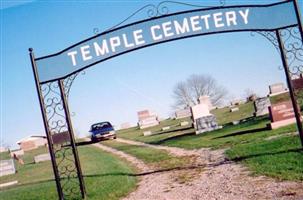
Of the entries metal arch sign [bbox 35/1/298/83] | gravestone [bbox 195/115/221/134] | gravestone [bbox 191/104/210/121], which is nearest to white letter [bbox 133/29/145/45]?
metal arch sign [bbox 35/1/298/83]

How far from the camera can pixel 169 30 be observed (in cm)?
884

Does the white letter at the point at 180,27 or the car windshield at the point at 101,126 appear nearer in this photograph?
the white letter at the point at 180,27

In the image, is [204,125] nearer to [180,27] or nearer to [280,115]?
[280,115]

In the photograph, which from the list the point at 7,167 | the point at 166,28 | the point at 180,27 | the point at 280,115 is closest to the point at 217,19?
the point at 180,27

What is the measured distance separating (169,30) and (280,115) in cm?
981

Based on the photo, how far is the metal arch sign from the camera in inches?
343

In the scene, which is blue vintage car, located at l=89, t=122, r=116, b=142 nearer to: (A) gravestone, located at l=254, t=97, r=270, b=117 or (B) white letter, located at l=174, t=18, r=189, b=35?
(A) gravestone, located at l=254, t=97, r=270, b=117

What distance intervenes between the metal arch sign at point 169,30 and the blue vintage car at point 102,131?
23.8 meters

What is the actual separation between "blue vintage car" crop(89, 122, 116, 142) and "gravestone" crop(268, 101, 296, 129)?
1862 cm

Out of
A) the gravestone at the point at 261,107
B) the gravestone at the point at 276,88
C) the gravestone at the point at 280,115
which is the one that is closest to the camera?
the gravestone at the point at 280,115

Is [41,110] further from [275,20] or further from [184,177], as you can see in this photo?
[275,20]

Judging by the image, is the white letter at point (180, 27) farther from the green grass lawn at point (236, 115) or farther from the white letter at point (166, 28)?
the green grass lawn at point (236, 115)

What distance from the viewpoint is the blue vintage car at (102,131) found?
32125 millimetres

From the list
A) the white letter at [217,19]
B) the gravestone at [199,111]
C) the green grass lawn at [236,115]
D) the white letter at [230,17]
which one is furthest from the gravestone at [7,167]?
the white letter at [230,17]
